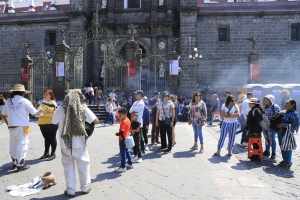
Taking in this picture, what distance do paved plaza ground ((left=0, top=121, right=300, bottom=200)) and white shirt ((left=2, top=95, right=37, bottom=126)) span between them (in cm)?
103

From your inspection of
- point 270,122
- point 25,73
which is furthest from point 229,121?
point 25,73

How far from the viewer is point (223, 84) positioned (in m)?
22.9

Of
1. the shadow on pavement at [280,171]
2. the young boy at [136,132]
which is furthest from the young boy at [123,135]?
the shadow on pavement at [280,171]

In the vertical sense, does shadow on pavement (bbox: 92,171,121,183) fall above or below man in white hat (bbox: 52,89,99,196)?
below

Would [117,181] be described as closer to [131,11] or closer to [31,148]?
[31,148]

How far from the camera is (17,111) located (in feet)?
20.2

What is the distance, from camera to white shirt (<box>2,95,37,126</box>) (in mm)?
6121

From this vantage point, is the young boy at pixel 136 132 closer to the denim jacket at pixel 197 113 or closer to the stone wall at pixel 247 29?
the denim jacket at pixel 197 113

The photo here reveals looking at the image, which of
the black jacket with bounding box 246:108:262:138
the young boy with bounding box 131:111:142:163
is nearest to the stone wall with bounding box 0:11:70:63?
the young boy with bounding box 131:111:142:163

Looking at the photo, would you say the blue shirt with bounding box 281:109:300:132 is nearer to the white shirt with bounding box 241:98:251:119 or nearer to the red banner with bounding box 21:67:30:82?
the white shirt with bounding box 241:98:251:119

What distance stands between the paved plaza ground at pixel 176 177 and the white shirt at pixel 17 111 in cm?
103

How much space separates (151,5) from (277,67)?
1142 cm

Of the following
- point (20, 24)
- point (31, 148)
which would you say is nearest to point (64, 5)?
point (20, 24)

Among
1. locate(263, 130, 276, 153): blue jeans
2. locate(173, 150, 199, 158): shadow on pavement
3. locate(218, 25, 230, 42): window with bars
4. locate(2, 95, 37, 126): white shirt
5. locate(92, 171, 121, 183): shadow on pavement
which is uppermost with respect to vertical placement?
locate(218, 25, 230, 42): window with bars
